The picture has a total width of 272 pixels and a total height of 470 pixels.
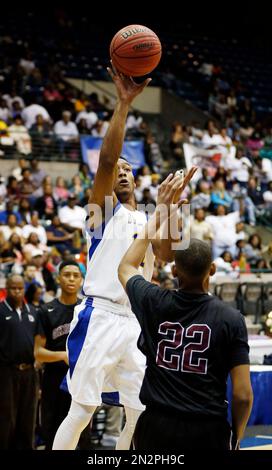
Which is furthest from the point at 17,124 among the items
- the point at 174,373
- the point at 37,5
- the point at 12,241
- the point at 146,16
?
the point at 174,373

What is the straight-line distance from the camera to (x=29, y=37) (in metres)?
21.8

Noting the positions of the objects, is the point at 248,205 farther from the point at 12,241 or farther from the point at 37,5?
the point at 37,5

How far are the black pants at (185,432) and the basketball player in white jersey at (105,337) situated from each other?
1.50 m

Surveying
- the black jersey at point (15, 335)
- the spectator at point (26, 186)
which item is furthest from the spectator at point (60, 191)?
the black jersey at point (15, 335)

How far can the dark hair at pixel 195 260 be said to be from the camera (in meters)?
3.91

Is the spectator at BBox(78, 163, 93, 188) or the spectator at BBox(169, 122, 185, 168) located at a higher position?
the spectator at BBox(169, 122, 185, 168)

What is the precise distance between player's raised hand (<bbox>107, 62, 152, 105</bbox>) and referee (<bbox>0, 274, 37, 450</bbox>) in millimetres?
3872

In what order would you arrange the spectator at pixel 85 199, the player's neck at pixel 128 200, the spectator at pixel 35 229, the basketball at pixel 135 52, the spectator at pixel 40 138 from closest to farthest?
the basketball at pixel 135 52
the player's neck at pixel 128 200
the spectator at pixel 35 229
the spectator at pixel 85 199
the spectator at pixel 40 138

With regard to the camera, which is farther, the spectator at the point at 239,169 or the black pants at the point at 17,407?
the spectator at the point at 239,169

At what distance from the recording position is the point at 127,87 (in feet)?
16.7

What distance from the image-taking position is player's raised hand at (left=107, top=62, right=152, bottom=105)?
5.06 m

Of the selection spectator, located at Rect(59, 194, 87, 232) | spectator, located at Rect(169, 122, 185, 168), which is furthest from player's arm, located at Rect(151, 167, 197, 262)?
spectator, located at Rect(169, 122, 185, 168)

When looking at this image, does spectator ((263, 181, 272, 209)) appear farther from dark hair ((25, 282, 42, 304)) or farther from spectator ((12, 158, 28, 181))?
dark hair ((25, 282, 42, 304))

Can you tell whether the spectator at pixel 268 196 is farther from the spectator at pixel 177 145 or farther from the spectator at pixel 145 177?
the spectator at pixel 145 177
